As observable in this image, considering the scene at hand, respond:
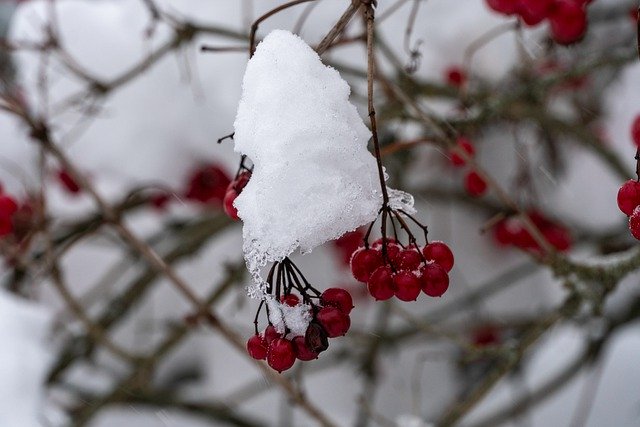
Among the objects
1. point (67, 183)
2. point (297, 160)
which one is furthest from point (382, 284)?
point (67, 183)

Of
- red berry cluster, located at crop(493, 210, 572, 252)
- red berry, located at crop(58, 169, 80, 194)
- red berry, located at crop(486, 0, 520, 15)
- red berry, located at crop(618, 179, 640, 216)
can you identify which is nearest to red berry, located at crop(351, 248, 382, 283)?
red berry, located at crop(618, 179, 640, 216)

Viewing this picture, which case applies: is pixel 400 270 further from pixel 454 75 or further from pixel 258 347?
pixel 454 75

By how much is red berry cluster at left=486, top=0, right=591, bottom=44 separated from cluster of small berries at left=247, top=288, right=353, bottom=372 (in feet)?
1.57

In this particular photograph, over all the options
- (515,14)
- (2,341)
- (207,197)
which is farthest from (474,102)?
(2,341)

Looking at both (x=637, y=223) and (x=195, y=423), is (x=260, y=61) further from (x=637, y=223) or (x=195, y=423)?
(x=195, y=423)

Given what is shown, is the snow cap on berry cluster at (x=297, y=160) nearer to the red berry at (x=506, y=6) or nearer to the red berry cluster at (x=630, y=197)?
the red berry cluster at (x=630, y=197)

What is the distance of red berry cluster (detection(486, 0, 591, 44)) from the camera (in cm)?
92

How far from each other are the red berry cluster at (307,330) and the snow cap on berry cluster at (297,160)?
4cm

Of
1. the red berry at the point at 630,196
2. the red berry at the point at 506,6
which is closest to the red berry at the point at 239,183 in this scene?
the red berry at the point at 630,196

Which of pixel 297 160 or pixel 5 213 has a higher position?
pixel 5 213

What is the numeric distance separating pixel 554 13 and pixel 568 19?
2 cm

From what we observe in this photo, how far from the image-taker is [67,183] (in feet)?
5.90

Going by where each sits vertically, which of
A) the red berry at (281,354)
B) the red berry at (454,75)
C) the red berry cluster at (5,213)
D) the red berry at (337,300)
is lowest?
the red berry at (281,354)

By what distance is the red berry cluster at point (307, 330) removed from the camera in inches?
24.1
